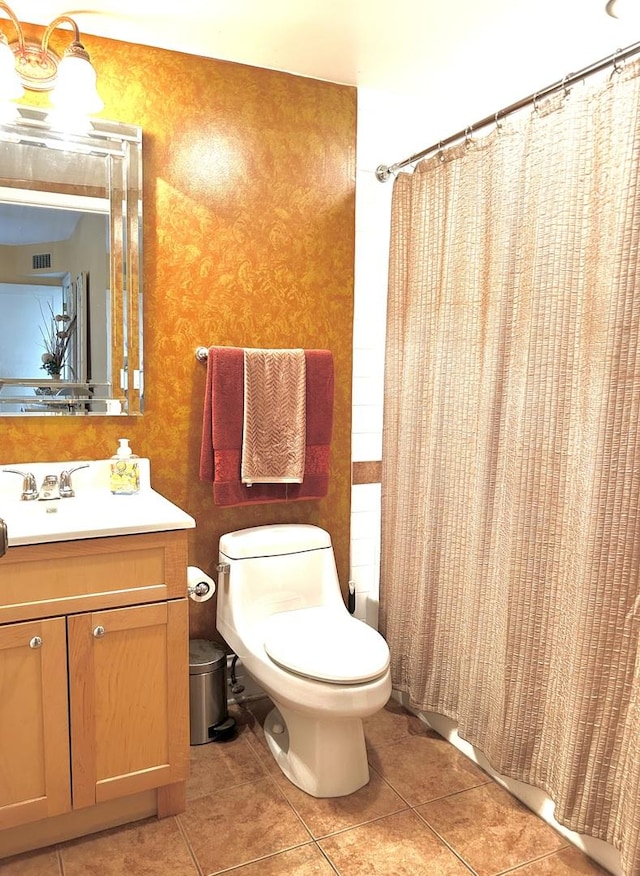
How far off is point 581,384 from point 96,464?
1449mm

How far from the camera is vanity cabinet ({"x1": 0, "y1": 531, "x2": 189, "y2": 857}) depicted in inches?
63.6

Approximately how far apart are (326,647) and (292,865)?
54 centimetres

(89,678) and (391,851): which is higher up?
(89,678)

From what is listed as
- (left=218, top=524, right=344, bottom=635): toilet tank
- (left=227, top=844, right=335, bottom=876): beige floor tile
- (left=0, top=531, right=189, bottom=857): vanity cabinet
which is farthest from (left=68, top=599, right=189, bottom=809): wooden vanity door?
(left=218, top=524, right=344, bottom=635): toilet tank

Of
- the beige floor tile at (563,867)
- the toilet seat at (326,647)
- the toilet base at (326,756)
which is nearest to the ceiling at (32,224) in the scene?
the toilet seat at (326,647)

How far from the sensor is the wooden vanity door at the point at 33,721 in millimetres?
1609

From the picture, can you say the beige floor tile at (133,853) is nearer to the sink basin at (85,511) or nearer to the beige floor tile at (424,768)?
the beige floor tile at (424,768)

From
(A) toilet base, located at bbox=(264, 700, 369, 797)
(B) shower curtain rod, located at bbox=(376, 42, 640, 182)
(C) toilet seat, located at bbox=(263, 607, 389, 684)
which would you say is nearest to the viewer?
(B) shower curtain rod, located at bbox=(376, 42, 640, 182)

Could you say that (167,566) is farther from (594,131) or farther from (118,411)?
(594,131)

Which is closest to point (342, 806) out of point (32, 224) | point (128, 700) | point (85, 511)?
point (128, 700)

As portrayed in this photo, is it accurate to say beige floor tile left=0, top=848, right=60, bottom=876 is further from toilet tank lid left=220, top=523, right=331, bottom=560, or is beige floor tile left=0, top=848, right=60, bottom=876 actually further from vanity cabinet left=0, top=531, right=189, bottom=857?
toilet tank lid left=220, top=523, right=331, bottom=560

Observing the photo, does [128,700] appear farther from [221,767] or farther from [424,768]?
[424,768]

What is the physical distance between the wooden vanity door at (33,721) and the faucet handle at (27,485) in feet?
1.64

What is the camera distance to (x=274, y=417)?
228 centimetres
